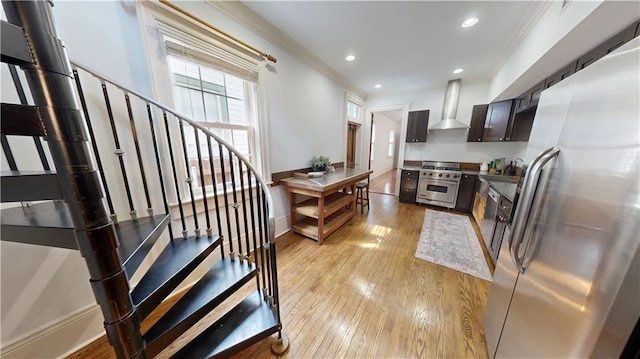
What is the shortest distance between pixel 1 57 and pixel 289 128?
2.46m

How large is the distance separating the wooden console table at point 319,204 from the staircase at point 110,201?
→ 972mm

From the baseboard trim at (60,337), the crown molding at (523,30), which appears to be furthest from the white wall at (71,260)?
the crown molding at (523,30)


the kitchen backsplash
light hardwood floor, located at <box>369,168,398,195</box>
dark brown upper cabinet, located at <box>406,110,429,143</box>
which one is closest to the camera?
the kitchen backsplash

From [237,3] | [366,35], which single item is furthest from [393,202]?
[237,3]

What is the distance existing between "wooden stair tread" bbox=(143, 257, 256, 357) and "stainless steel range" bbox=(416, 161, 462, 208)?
3965 millimetres

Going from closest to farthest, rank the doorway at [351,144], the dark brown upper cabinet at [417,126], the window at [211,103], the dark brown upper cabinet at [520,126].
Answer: the window at [211,103]
the dark brown upper cabinet at [520,126]
the dark brown upper cabinet at [417,126]
the doorway at [351,144]

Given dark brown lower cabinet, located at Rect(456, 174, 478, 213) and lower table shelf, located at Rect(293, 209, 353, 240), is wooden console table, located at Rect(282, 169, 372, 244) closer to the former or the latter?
lower table shelf, located at Rect(293, 209, 353, 240)

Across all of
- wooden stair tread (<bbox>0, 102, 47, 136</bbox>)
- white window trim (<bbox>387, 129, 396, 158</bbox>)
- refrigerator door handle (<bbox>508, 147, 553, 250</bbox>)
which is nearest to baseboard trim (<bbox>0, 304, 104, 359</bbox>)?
wooden stair tread (<bbox>0, 102, 47, 136</bbox>)

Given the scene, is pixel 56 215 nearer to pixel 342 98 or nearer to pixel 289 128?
pixel 289 128

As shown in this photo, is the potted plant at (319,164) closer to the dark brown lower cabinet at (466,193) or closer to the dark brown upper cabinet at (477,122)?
the dark brown lower cabinet at (466,193)

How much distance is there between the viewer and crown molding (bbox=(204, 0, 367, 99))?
1909 millimetres

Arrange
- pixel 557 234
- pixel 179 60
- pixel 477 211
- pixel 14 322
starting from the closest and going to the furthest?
pixel 557 234 < pixel 14 322 < pixel 179 60 < pixel 477 211

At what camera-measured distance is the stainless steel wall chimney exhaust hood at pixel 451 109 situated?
3.90 m

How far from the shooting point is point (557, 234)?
2.60ft
